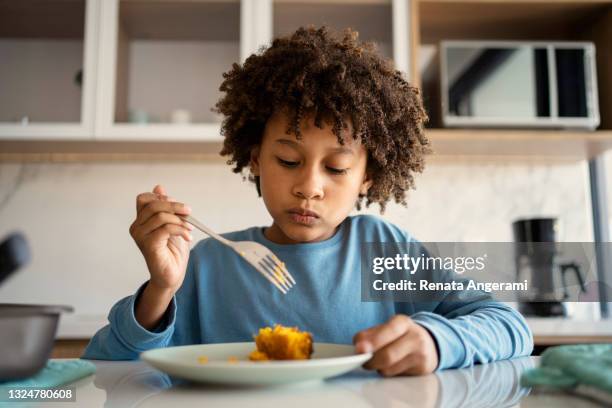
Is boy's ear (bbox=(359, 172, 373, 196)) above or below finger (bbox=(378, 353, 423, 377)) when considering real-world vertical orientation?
above

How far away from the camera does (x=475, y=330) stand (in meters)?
0.73

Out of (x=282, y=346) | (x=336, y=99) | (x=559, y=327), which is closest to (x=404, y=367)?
(x=282, y=346)

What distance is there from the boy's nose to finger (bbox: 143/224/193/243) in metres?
0.23

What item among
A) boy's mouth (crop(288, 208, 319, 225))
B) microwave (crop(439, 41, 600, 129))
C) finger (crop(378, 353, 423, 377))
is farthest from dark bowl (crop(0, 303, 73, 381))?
microwave (crop(439, 41, 600, 129))

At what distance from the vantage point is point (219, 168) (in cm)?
226

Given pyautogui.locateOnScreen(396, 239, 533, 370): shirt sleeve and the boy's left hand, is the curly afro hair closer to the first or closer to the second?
pyautogui.locateOnScreen(396, 239, 533, 370): shirt sleeve

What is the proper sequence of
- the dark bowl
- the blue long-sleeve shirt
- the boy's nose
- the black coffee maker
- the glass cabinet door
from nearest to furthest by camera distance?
the dark bowl → the boy's nose → the blue long-sleeve shirt → the black coffee maker → the glass cabinet door

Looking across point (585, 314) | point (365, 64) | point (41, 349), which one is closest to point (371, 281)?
point (365, 64)

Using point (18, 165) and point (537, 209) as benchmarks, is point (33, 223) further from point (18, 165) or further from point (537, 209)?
point (537, 209)

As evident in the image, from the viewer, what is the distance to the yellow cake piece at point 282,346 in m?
0.60

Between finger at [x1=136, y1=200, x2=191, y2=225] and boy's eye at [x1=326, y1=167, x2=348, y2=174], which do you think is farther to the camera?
boy's eye at [x1=326, y1=167, x2=348, y2=174]

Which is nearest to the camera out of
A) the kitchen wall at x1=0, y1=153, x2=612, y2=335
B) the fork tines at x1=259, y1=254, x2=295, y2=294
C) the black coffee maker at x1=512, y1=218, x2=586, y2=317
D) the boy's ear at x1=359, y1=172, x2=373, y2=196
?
the fork tines at x1=259, y1=254, x2=295, y2=294

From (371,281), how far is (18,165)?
5.37 ft

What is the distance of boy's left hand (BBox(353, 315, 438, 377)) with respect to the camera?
1.97 ft
